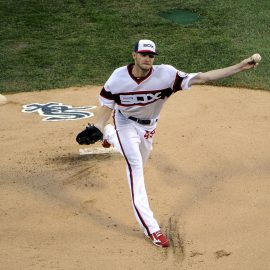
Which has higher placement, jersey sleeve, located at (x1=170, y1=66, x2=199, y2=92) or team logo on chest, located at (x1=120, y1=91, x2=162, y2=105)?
jersey sleeve, located at (x1=170, y1=66, x2=199, y2=92)

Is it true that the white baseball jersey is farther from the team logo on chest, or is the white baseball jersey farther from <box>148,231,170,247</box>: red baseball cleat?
<box>148,231,170,247</box>: red baseball cleat

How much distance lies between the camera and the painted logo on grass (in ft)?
34.7

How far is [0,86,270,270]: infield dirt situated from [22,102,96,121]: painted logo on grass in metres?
0.22

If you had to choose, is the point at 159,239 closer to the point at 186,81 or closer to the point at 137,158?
the point at 137,158

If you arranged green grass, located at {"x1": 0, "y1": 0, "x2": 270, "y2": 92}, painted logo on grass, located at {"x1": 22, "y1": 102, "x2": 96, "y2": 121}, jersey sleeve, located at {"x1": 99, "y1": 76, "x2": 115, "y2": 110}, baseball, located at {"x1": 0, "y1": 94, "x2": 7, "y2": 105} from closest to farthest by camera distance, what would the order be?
jersey sleeve, located at {"x1": 99, "y1": 76, "x2": 115, "y2": 110} → painted logo on grass, located at {"x1": 22, "y1": 102, "x2": 96, "y2": 121} → baseball, located at {"x1": 0, "y1": 94, "x2": 7, "y2": 105} → green grass, located at {"x1": 0, "y1": 0, "x2": 270, "y2": 92}

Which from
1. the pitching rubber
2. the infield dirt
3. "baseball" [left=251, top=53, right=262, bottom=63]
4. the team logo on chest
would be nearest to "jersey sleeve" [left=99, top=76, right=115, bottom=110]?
the team logo on chest

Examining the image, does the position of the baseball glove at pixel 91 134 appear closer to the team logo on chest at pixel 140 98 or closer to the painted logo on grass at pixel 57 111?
the team logo on chest at pixel 140 98

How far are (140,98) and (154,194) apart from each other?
1457 mm

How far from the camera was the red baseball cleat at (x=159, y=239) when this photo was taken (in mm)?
6945

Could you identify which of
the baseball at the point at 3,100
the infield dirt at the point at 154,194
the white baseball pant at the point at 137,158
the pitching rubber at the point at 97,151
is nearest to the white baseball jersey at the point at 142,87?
the white baseball pant at the point at 137,158

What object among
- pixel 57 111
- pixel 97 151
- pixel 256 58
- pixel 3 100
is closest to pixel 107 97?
pixel 256 58

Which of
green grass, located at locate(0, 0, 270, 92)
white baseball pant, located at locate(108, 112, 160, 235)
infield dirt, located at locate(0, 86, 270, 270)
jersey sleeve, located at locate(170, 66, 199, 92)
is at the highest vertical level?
jersey sleeve, located at locate(170, 66, 199, 92)

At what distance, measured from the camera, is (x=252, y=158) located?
8.94 meters

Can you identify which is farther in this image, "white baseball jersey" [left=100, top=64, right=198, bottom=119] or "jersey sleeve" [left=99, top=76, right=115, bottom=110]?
"jersey sleeve" [left=99, top=76, right=115, bottom=110]
